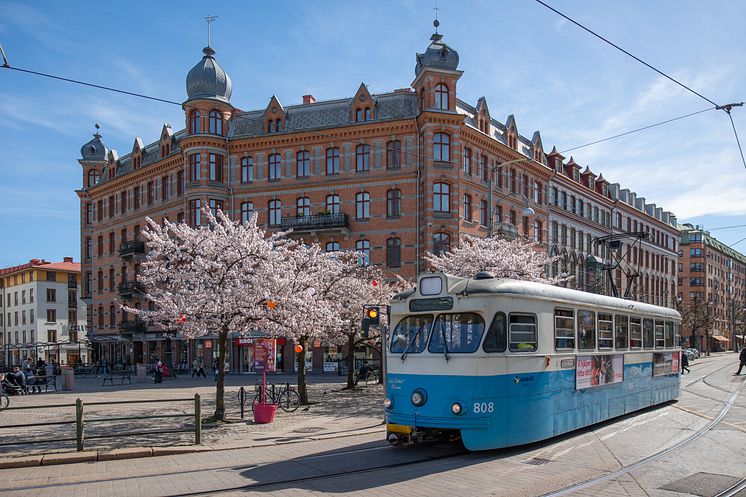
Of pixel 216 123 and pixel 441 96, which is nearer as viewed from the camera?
pixel 441 96

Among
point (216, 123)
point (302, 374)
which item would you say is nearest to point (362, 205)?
point (216, 123)

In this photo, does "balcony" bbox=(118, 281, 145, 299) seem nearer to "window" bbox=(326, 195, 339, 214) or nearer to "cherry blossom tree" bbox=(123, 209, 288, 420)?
"window" bbox=(326, 195, 339, 214)

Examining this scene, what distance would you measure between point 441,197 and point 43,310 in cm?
5699

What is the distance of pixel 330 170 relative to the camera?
42.4 meters

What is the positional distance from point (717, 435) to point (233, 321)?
453 inches

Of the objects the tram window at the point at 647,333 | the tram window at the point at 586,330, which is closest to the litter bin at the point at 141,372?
the tram window at the point at 647,333

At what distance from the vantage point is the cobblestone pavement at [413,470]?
359 inches

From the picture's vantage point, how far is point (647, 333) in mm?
17125

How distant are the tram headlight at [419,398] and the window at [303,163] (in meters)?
32.7

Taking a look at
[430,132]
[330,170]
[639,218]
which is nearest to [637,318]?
[430,132]

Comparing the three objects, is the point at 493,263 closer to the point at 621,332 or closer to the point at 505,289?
the point at 621,332

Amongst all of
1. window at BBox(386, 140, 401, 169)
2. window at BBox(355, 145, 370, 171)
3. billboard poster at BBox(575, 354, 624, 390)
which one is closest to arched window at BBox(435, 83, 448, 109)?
window at BBox(386, 140, 401, 169)

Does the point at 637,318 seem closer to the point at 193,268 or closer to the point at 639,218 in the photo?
the point at 193,268

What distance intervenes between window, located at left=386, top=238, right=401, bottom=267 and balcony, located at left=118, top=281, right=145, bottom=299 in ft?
68.8
